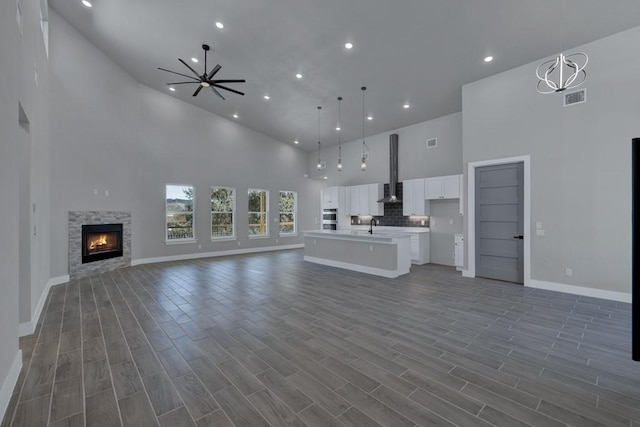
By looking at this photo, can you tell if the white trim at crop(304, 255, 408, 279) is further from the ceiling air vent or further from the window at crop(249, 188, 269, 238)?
the ceiling air vent

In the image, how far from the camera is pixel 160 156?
748 cm

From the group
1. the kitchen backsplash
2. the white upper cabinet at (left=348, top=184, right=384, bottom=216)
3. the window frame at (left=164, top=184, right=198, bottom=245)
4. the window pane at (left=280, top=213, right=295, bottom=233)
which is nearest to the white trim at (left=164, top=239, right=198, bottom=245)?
the window frame at (left=164, top=184, right=198, bottom=245)

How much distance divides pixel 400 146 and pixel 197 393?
25.3 ft

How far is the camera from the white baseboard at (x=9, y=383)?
1.80 meters

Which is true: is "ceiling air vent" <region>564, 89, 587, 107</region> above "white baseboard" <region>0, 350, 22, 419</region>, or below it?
above

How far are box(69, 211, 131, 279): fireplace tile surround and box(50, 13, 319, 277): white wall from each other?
135 millimetres

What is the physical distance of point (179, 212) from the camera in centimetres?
795

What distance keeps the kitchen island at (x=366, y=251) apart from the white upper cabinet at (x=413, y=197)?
1.42 m

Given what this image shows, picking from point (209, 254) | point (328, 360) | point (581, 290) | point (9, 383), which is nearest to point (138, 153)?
point (209, 254)

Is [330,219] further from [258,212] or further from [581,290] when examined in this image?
[581,290]

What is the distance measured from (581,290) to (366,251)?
12.1 ft

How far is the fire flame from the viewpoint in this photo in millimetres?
5957

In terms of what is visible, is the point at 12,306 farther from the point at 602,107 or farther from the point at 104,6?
the point at 602,107

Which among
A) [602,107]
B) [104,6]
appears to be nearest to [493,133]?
[602,107]
